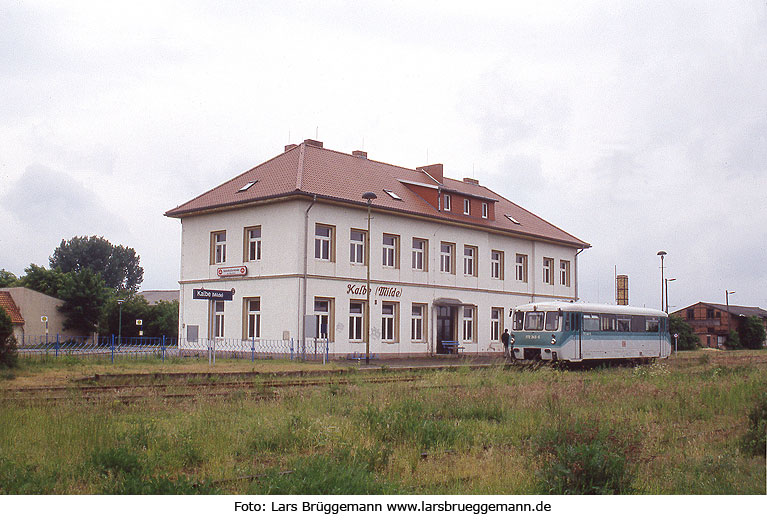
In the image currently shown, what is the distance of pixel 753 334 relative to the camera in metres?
74.9

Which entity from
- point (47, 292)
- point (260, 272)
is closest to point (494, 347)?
point (260, 272)

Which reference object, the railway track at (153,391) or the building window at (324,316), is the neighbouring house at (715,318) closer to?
the building window at (324,316)

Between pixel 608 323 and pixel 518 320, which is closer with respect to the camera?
pixel 518 320

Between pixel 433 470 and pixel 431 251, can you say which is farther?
pixel 431 251

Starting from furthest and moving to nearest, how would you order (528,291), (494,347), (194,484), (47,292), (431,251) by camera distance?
(47,292) < (528,291) < (494,347) < (431,251) < (194,484)

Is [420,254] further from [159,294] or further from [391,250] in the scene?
[159,294]

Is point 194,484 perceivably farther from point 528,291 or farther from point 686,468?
point 528,291

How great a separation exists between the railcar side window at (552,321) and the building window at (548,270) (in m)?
18.9

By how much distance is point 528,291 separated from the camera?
Answer: 44719 millimetres

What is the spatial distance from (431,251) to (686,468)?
29910 millimetres

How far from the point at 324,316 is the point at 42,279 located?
4025 centimetres

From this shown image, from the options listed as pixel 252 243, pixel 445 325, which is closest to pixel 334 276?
pixel 252 243

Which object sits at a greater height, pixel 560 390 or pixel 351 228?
pixel 351 228

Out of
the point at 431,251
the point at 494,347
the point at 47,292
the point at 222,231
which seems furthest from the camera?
the point at 47,292
